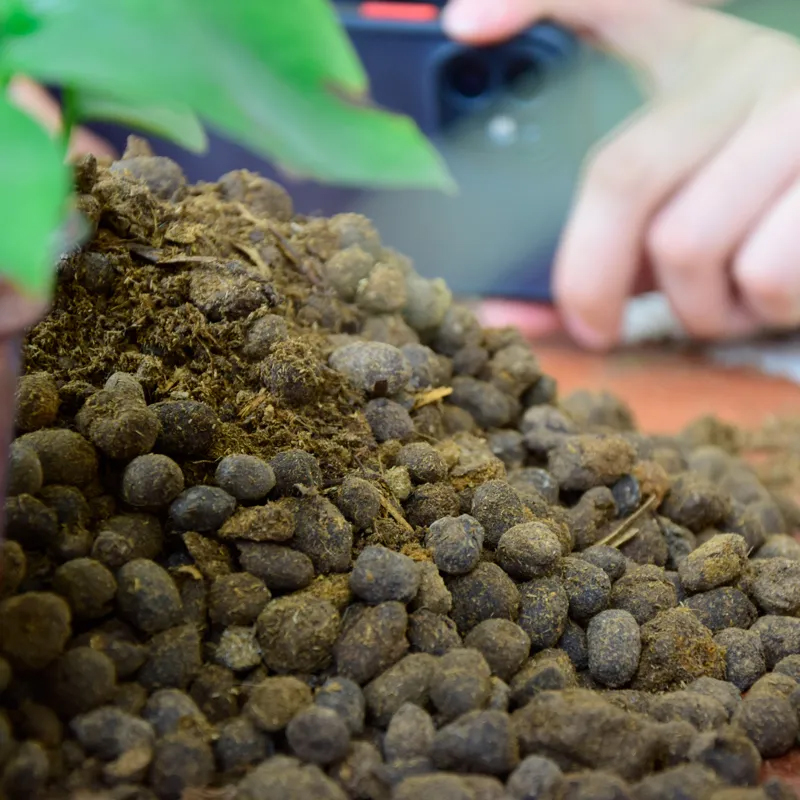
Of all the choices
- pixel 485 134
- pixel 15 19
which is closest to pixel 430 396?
pixel 15 19

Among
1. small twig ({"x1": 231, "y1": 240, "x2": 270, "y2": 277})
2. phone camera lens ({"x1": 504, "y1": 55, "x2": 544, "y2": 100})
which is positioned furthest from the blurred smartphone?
small twig ({"x1": 231, "y1": 240, "x2": 270, "y2": 277})

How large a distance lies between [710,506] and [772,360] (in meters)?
0.89

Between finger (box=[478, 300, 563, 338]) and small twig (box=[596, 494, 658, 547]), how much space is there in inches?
35.4

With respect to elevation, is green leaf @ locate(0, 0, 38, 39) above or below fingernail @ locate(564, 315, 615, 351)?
above

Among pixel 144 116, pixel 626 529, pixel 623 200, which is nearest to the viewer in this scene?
pixel 144 116

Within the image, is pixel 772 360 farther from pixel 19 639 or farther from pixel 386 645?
pixel 19 639

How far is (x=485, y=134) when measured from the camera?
156 cm

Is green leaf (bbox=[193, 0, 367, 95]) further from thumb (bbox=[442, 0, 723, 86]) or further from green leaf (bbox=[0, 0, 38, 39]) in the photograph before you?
thumb (bbox=[442, 0, 723, 86])

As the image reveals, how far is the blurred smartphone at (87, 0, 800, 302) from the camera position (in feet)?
4.69

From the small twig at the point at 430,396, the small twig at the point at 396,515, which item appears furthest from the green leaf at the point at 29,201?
the small twig at the point at 430,396

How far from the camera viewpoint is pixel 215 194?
3.19 feet

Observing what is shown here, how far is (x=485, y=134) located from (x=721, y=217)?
41cm

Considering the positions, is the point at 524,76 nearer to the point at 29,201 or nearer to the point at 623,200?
the point at 623,200

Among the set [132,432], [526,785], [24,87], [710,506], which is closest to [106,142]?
[24,87]
